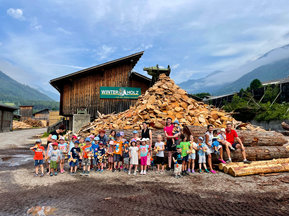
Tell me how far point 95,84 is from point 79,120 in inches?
140

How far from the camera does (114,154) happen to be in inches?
310

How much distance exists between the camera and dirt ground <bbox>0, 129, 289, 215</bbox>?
14.2 ft

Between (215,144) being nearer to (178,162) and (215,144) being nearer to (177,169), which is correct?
(178,162)

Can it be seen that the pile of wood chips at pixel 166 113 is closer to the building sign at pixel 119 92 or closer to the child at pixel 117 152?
the child at pixel 117 152

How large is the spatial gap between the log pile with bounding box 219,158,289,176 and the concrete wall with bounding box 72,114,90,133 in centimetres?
1214

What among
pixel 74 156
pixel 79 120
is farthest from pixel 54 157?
pixel 79 120

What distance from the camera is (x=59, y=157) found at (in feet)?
24.2

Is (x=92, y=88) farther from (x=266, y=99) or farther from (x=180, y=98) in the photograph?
(x=266, y=99)

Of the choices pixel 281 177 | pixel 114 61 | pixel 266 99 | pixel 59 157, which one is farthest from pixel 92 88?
pixel 266 99

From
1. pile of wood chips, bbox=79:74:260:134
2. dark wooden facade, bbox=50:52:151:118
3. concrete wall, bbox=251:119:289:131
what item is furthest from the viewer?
concrete wall, bbox=251:119:289:131

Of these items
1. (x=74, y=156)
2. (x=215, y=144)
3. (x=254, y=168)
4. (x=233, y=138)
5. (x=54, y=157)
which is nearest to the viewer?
(x=54, y=157)

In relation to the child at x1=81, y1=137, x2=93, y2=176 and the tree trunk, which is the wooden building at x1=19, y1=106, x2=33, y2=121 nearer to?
the child at x1=81, y1=137, x2=93, y2=176

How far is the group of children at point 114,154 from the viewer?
7.22 m

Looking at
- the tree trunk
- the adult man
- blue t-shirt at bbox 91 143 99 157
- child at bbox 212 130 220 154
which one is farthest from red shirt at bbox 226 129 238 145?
blue t-shirt at bbox 91 143 99 157
